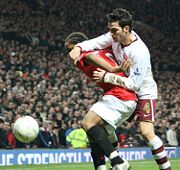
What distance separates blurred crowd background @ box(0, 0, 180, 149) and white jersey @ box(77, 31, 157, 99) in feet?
24.8

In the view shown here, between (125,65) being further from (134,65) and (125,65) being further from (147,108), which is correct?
(147,108)

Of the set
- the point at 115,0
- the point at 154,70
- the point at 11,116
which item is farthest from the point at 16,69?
the point at 115,0

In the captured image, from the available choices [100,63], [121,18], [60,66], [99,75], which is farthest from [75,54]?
[60,66]

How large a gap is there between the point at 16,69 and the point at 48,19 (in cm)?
606

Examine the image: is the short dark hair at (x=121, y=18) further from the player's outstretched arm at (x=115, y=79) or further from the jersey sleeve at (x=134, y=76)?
the player's outstretched arm at (x=115, y=79)

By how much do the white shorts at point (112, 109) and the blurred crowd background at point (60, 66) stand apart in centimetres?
790

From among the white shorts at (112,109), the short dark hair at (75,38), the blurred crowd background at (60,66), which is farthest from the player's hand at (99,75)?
the blurred crowd background at (60,66)

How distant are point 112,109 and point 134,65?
0.61m

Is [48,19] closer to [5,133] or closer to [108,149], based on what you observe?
[5,133]

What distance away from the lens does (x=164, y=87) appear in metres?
24.1

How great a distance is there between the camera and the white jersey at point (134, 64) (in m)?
8.05

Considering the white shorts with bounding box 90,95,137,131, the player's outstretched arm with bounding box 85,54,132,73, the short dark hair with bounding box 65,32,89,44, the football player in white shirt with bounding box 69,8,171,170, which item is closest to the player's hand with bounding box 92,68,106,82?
the football player in white shirt with bounding box 69,8,171,170

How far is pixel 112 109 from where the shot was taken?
8188mm

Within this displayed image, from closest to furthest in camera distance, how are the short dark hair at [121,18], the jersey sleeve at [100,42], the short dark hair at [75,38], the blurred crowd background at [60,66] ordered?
the short dark hair at [121,18] < the jersey sleeve at [100,42] < the short dark hair at [75,38] < the blurred crowd background at [60,66]
